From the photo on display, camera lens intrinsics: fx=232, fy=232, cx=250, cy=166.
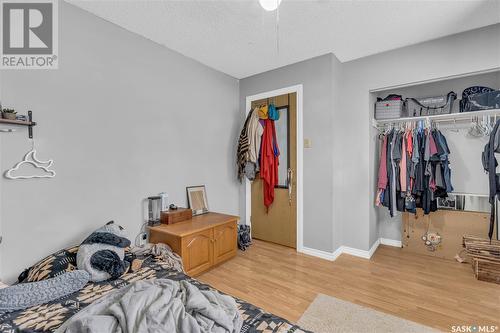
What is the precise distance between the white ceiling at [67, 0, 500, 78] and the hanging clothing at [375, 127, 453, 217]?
3.85 feet

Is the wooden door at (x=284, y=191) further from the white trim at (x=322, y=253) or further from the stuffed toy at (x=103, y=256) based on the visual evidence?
the stuffed toy at (x=103, y=256)

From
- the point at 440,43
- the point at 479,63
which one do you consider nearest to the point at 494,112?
the point at 479,63

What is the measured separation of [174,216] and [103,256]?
964mm

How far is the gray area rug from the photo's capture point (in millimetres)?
1764

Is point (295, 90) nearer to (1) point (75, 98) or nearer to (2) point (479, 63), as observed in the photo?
(2) point (479, 63)

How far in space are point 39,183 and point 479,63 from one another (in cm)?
444

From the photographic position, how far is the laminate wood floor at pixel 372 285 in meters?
1.97

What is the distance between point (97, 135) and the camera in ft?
7.52

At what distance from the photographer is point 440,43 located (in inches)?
106

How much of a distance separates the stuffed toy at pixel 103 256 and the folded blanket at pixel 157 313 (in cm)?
62

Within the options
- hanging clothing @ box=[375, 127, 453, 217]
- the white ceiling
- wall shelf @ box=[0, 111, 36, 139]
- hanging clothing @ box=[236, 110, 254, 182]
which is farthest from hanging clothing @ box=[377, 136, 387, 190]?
wall shelf @ box=[0, 111, 36, 139]

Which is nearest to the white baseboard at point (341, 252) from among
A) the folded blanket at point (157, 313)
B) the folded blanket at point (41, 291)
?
the folded blanket at point (157, 313)

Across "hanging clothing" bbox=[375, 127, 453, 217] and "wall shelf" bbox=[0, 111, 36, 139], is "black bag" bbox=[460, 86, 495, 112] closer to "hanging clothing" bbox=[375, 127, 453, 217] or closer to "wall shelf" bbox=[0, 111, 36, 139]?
"hanging clothing" bbox=[375, 127, 453, 217]

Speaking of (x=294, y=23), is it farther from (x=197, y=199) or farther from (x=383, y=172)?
(x=197, y=199)
